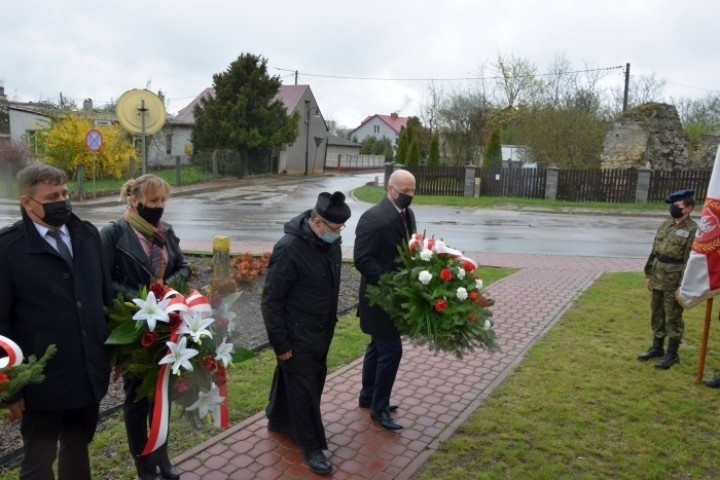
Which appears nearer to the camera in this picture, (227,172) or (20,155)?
(20,155)

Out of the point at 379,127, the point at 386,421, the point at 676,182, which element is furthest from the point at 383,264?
the point at 379,127

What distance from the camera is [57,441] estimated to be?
314 cm

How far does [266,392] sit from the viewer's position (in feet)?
17.0

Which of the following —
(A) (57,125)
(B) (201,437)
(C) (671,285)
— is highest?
(A) (57,125)

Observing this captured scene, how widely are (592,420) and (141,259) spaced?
3791 millimetres

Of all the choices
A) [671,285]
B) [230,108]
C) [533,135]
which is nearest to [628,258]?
[671,285]

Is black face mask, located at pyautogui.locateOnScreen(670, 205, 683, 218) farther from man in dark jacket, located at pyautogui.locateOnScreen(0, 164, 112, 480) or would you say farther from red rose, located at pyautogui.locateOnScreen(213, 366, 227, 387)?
man in dark jacket, located at pyautogui.locateOnScreen(0, 164, 112, 480)

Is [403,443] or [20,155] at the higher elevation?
[20,155]

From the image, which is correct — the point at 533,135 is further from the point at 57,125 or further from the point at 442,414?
the point at 442,414

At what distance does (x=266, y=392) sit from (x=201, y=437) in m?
0.89

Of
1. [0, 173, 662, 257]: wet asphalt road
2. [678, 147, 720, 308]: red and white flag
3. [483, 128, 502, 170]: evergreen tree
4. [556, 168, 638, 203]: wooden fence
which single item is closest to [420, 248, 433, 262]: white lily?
[678, 147, 720, 308]: red and white flag

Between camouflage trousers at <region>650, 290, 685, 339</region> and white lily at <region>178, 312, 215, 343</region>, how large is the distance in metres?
4.96

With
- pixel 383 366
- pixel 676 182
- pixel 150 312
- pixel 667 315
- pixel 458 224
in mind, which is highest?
pixel 676 182

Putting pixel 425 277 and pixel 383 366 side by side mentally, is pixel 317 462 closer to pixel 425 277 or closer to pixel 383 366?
pixel 383 366
